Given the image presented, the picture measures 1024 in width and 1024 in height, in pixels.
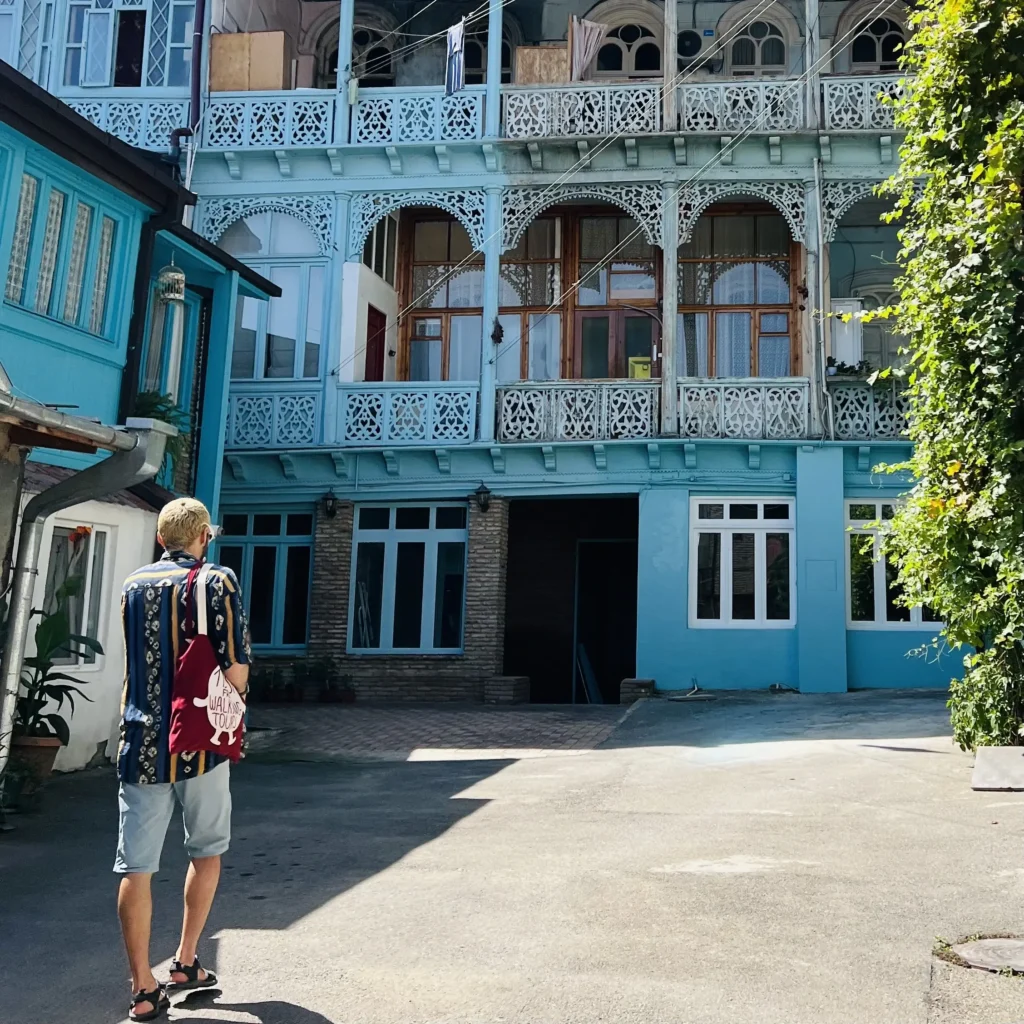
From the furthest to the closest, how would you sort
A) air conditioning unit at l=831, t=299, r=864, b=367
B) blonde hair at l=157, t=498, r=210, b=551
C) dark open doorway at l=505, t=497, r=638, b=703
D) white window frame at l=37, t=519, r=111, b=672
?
dark open doorway at l=505, t=497, r=638, b=703, air conditioning unit at l=831, t=299, r=864, b=367, white window frame at l=37, t=519, r=111, b=672, blonde hair at l=157, t=498, r=210, b=551

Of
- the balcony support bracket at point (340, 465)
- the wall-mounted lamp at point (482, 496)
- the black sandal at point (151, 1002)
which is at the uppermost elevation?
the balcony support bracket at point (340, 465)

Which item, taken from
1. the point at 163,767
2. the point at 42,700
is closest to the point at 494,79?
the point at 42,700

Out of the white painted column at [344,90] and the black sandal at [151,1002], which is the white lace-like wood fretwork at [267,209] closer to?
the white painted column at [344,90]

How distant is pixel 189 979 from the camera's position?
457cm

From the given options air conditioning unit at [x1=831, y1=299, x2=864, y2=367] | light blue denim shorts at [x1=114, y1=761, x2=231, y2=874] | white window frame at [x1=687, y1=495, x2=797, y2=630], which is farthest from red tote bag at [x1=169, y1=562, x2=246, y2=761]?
air conditioning unit at [x1=831, y1=299, x2=864, y2=367]

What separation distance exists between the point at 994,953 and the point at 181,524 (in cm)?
360

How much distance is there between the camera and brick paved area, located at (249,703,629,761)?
13.1 m

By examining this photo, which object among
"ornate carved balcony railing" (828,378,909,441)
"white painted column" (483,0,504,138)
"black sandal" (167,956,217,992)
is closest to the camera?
"black sandal" (167,956,217,992)

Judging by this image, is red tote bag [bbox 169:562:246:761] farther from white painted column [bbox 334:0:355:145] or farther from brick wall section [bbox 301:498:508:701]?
white painted column [bbox 334:0:355:145]

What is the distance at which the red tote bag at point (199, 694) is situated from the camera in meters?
4.49

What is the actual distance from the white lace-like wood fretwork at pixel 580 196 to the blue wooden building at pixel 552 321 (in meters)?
0.05

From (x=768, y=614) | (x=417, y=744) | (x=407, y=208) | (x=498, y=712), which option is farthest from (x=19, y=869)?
(x=407, y=208)

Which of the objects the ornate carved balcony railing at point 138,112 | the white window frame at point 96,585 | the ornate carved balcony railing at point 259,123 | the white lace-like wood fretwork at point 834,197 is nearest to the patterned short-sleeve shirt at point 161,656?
the white window frame at point 96,585

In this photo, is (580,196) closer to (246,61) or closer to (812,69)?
(812,69)
